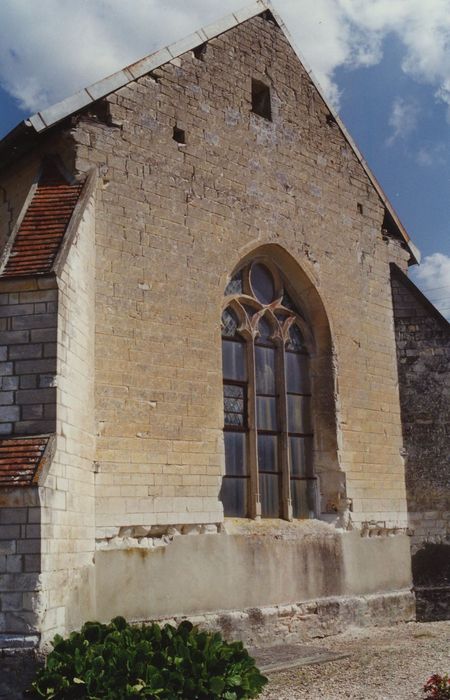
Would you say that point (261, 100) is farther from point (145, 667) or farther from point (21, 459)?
point (145, 667)

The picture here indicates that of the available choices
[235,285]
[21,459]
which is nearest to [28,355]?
[21,459]

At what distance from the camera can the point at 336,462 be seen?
10.1 meters

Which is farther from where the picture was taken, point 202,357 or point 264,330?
point 264,330

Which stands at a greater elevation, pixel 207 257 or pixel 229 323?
pixel 207 257

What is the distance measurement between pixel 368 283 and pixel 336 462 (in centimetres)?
272

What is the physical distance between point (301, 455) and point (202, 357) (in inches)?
88.3

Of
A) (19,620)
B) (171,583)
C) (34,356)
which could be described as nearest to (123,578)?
(171,583)

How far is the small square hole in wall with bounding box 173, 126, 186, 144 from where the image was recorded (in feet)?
30.5

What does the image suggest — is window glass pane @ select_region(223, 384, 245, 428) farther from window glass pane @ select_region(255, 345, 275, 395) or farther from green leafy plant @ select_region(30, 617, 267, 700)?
green leafy plant @ select_region(30, 617, 267, 700)

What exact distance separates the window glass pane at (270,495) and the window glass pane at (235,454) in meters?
0.34

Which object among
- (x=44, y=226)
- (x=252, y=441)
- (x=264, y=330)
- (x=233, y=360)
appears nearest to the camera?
(x=44, y=226)

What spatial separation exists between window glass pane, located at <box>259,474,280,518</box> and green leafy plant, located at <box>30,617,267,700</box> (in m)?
3.11

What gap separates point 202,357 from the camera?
29.1ft

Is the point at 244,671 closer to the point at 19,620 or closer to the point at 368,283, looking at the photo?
the point at 19,620
